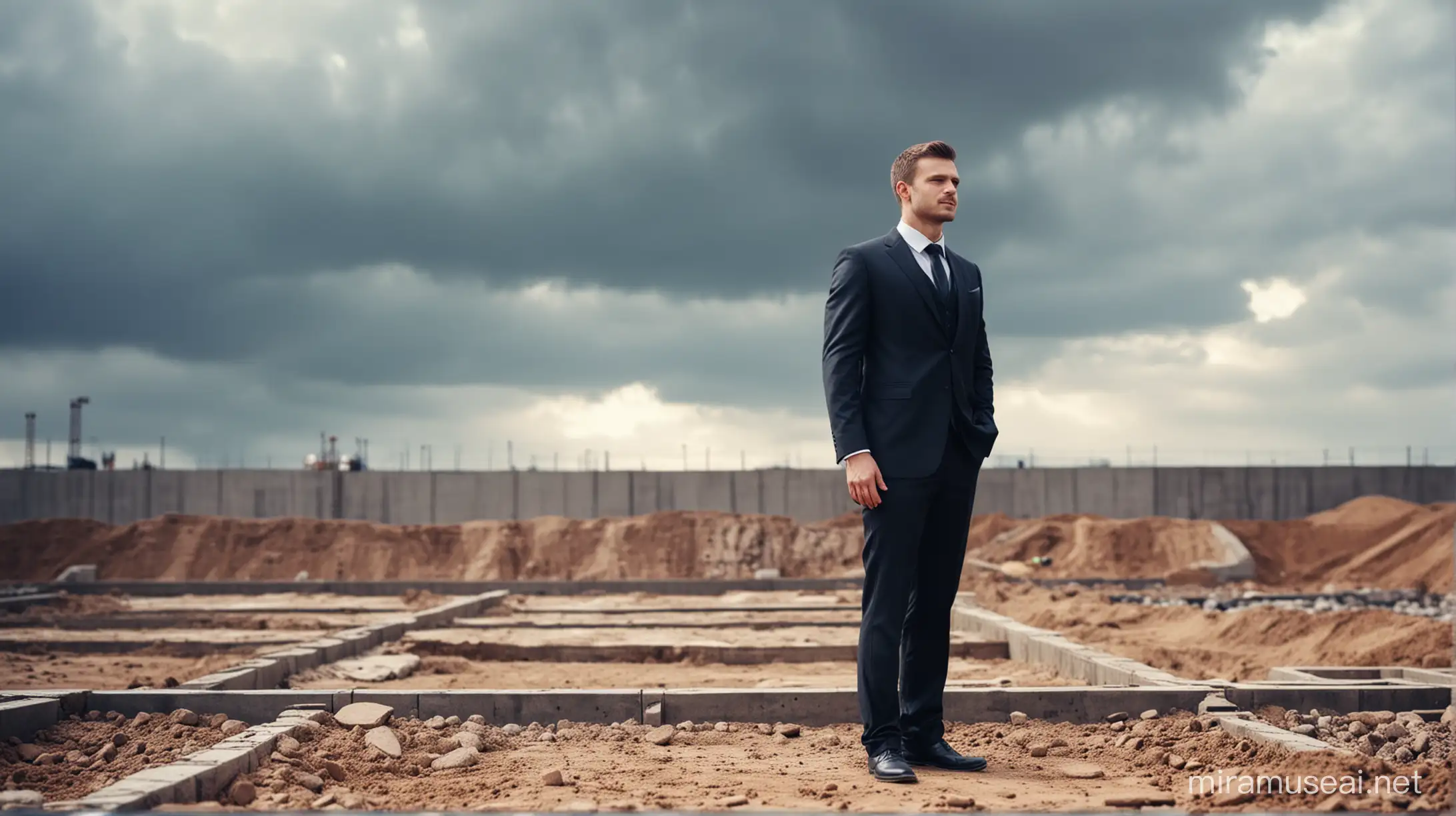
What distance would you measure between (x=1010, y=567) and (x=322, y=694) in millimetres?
18142

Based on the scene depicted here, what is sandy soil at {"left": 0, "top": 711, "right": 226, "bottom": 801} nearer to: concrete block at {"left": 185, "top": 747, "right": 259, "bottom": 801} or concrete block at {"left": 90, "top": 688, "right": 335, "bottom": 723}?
concrete block at {"left": 90, "top": 688, "right": 335, "bottom": 723}

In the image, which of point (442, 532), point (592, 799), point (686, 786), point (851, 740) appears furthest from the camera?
point (442, 532)

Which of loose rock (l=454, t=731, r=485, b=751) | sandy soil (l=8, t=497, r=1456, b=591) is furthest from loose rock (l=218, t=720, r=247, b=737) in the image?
sandy soil (l=8, t=497, r=1456, b=591)

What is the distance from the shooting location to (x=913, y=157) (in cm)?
391

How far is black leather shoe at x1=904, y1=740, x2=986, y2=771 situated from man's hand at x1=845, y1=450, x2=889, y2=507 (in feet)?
3.10

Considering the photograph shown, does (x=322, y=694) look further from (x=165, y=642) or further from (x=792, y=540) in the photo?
(x=792, y=540)

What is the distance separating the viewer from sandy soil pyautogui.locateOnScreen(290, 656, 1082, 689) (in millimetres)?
7711

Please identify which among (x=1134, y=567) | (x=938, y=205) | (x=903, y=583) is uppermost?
(x=938, y=205)

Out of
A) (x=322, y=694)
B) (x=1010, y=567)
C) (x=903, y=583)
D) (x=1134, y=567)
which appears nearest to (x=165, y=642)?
(x=322, y=694)

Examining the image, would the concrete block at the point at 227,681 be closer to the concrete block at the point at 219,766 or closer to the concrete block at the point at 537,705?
the concrete block at the point at 537,705

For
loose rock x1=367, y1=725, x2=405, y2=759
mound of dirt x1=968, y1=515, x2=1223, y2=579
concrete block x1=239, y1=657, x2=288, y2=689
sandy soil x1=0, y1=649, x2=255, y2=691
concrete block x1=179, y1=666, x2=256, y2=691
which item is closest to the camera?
loose rock x1=367, y1=725, x2=405, y2=759

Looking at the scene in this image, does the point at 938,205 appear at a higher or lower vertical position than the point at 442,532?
higher

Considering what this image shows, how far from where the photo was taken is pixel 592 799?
11.7 feet

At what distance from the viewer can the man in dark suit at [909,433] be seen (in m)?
3.74
